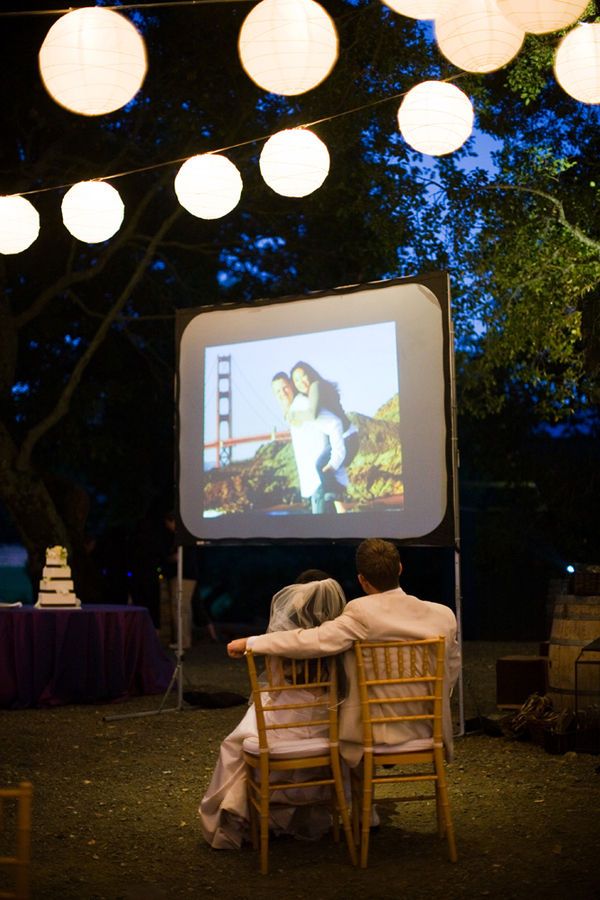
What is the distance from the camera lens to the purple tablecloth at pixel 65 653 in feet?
26.6

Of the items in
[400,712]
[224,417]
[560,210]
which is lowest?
[400,712]

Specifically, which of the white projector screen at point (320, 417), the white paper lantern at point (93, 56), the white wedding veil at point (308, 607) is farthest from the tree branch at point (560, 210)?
the white wedding veil at point (308, 607)

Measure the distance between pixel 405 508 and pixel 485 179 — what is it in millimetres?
3612

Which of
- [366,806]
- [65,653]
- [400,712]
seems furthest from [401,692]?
[65,653]

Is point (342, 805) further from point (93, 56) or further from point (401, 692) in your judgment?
point (93, 56)

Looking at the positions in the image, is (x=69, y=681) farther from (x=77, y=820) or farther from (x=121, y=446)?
(x=121, y=446)

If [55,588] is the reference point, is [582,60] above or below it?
above

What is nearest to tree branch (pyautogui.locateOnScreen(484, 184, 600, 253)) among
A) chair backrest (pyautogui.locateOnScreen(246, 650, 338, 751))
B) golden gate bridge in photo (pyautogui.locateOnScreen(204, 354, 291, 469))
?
golden gate bridge in photo (pyautogui.locateOnScreen(204, 354, 291, 469))

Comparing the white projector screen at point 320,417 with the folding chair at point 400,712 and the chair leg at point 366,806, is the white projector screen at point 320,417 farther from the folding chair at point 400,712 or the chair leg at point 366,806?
the chair leg at point 366,806

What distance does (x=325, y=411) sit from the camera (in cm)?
740

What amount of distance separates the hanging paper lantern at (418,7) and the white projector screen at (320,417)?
2323 millimetres

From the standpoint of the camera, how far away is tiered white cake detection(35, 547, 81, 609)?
8.39m

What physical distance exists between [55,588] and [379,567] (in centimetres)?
481

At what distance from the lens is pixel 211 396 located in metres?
8.14
